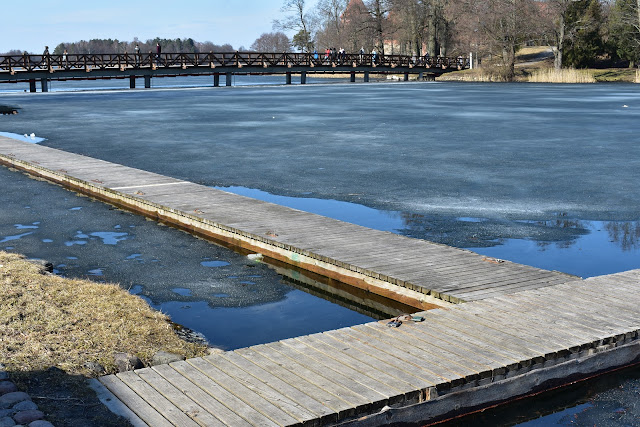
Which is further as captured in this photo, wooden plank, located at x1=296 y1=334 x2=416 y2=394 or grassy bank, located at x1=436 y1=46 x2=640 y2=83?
grassy bank, located at x1=436 y1=46 x2=640 y2=83

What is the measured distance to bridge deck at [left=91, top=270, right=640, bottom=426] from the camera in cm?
500

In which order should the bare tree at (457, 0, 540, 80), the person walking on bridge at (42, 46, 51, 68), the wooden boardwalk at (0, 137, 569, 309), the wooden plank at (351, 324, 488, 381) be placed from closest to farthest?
the wooden plank at (351, 324, 488, 381) < the wooden boardwalk at (0, 137, 569, 309) < the person walking on bridge at (42, 46, 51, 68) < the bare tree at (457, 0, 540, 80)

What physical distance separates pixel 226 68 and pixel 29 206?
4959 cm

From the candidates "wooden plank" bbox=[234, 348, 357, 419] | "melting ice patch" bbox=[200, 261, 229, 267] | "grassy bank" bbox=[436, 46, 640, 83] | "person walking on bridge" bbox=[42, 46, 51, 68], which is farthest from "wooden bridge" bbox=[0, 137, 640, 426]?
"grassy bank" bbox=[436, 46, 640, 83]

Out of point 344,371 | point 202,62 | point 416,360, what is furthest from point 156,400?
point 202,62

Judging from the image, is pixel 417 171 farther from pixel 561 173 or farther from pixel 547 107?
pixel 547 107

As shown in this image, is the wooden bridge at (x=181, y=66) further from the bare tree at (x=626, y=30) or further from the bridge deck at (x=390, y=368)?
the bridge deck at (x=390, y=368)

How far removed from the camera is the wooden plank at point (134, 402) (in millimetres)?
4824

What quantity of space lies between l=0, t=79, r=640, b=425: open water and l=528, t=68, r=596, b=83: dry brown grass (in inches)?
1412

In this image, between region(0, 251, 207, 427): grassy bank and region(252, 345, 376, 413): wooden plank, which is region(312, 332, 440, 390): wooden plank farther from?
region(0, 251, 207, 427): grassy bank

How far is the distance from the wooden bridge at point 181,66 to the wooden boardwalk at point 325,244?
39659 mm

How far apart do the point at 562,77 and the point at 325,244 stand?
5847 cm

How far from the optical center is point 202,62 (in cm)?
6188

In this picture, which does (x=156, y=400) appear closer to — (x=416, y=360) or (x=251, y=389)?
(x=251, y=389)
